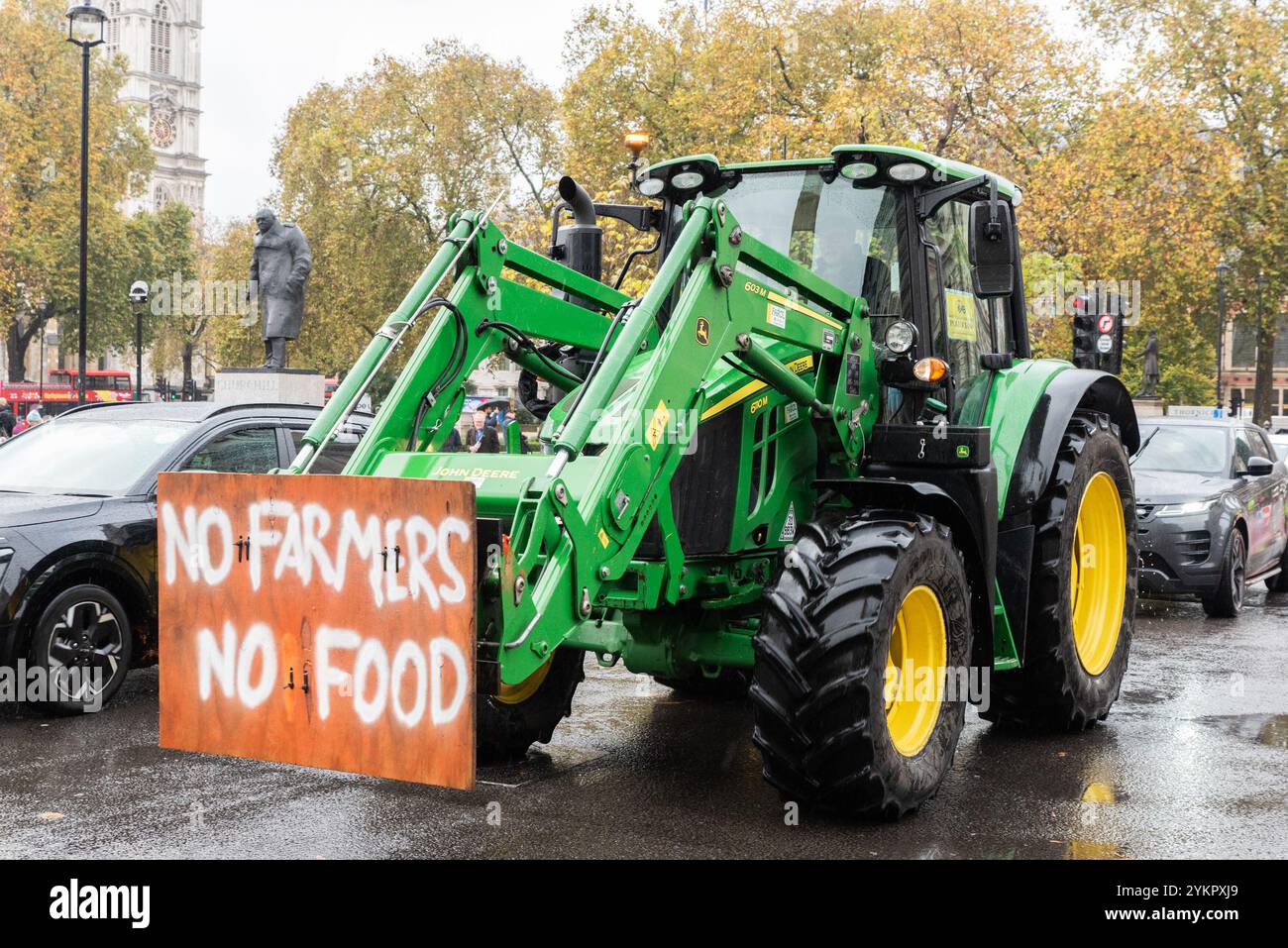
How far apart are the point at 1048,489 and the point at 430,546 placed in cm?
383

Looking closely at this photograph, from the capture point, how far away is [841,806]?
18.0ft

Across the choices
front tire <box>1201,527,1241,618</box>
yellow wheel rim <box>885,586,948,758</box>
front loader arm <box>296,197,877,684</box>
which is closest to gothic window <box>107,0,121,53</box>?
front tire <box>1201,527,1241,618</box>

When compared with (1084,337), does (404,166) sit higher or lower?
higher

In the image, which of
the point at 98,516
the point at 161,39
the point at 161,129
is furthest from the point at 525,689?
the point at 161,39

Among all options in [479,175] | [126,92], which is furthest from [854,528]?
[126,92]

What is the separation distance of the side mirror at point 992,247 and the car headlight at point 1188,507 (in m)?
7.24

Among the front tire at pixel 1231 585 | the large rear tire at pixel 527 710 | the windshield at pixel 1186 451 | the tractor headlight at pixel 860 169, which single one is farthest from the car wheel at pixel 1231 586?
the large rear tire at pixel 527 710

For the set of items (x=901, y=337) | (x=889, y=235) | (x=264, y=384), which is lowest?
(x=264, y=384)

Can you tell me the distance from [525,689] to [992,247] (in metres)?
3.11

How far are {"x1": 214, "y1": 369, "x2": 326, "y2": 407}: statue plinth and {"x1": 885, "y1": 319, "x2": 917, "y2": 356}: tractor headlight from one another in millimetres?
11440

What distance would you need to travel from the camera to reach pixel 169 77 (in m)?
145

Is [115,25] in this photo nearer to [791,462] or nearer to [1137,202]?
[1137,202]

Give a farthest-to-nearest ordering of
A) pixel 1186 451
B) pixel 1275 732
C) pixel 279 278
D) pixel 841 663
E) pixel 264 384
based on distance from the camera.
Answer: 1. pixel 279 278
2. pixel 264 384
3. pixel 1186 451
4. pixel 1275 732
5. pixel 841 663

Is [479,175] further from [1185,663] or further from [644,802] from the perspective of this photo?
[644,802]
